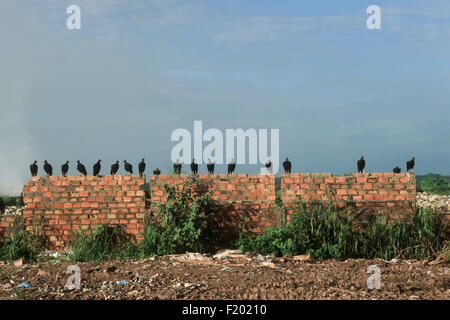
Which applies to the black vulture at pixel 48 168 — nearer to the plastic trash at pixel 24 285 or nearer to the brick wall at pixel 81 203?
the brick wall at pixel 81 203

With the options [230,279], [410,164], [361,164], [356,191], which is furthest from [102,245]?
[410,164]

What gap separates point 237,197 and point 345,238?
7.77 ft

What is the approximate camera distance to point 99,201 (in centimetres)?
1023

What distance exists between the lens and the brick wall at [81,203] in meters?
10.1

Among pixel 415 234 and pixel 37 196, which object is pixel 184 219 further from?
pixel 415 234

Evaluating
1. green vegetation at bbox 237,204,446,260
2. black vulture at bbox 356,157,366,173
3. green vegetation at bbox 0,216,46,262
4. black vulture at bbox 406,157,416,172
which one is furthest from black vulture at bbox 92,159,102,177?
black vulture at bbox 406,157,416,172

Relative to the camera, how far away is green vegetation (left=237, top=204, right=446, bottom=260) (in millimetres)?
8914

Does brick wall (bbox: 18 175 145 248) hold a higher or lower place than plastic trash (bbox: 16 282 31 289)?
higher

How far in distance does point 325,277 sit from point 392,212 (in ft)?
12.6

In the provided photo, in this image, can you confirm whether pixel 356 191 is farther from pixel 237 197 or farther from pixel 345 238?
pixel 237 197

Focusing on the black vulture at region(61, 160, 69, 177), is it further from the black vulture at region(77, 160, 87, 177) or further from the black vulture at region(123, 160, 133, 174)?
the black vulture at region(123, 160, 133, 174)

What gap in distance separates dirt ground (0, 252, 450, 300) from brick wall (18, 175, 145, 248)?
208 centimetres

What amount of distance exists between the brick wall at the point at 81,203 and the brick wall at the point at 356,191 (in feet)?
10.9
